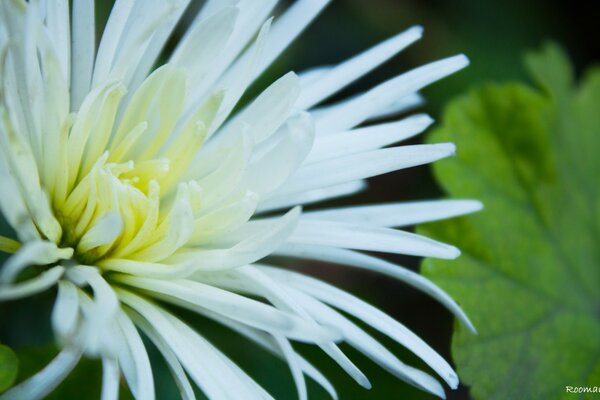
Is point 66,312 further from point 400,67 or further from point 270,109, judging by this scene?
point 400,67

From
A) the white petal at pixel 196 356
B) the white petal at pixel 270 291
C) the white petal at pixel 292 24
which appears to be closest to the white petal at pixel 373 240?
the white petal at pixel 270 291

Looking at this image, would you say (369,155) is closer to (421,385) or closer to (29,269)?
(421,385)

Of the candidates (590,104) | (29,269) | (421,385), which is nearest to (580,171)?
(590,104)

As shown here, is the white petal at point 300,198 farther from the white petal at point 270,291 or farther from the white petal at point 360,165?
the white petal at point 270,291

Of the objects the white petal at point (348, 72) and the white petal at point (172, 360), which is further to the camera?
the white petal at point (348, 72)

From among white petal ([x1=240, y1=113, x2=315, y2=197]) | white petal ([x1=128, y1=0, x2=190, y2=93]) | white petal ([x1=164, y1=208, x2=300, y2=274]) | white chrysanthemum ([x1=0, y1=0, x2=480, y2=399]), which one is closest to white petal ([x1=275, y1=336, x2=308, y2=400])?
white chrysanthemum ([x1=0, y1=0, x2=480, y2=399])

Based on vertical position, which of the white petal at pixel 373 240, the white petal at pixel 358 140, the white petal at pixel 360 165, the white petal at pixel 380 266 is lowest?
the white petal at pixel 380 266

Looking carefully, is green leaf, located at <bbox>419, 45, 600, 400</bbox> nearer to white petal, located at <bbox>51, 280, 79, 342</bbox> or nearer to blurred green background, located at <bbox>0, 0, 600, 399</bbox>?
blurred green background, located at <bbox>0, 0, 600, 399</bbox>
